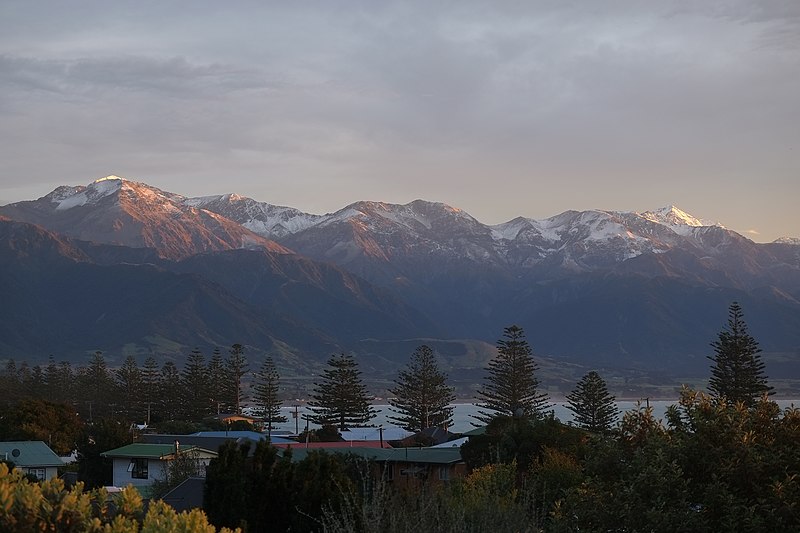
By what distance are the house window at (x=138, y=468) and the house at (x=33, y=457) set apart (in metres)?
4.13

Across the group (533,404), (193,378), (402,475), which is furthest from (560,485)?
(193,378)

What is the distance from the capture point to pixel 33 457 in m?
58.5

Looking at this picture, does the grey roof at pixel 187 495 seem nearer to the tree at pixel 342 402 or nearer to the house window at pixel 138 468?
the house window at pixel 138 468

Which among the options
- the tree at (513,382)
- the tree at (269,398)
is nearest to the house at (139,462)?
the tree at (513,382)

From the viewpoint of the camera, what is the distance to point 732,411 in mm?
20188

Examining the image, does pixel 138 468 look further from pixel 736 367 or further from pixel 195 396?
pixel 195 396

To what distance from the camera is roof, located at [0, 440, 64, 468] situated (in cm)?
5700

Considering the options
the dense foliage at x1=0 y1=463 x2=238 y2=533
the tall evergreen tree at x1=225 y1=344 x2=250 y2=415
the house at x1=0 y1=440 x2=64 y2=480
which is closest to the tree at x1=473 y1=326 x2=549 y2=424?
the tall evergreen tree at x1=225 y1=344 x2=250 y2=415

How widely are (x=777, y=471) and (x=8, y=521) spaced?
41.7 feet

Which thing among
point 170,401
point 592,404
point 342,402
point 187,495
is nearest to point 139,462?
point 187,495

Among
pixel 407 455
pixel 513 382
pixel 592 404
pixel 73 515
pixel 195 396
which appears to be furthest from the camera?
pixel 195 396

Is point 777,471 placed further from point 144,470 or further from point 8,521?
point 144,470

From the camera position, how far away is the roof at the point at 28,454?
57.0m

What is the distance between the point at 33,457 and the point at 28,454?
1.83 feet
